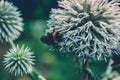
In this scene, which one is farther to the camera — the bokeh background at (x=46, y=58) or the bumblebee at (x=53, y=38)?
the bokeh background at (x=46, y=58)

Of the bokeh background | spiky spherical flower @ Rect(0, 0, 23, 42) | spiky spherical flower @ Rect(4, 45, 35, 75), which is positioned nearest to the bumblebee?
spiky spherical flower @ Rect(4, 45, 35, 75)

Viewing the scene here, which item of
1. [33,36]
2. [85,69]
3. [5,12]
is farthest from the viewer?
[33,36]

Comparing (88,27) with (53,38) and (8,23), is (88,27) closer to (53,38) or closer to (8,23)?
(53,38)

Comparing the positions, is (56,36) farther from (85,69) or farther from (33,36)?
(33,36)

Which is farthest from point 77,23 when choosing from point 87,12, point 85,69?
point 85,69

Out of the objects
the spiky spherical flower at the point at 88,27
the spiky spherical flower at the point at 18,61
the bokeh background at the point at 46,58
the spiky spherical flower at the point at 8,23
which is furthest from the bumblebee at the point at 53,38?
the bokeh background at the point at 46,58

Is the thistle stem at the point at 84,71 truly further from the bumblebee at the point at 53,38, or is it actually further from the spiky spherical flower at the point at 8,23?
the spiky spherical flower at the point at 8,23
